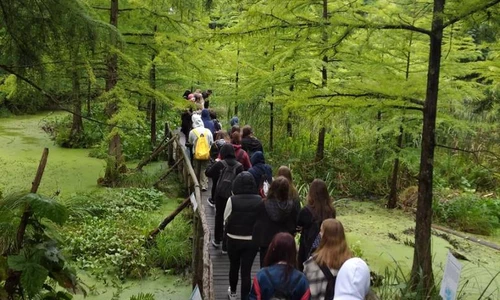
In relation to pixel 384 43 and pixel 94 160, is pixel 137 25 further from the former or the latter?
pixel 384 43

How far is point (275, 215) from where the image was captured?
5.30 m

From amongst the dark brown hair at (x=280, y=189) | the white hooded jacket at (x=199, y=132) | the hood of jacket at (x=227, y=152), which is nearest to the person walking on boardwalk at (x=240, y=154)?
the hood of jacket at (x=227, y=152)

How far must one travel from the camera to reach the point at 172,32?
13422 millimetres

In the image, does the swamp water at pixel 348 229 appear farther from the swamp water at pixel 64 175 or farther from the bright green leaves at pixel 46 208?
the bright green leaves at pixel 46 208

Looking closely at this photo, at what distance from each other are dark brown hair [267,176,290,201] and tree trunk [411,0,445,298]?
1.88 metres

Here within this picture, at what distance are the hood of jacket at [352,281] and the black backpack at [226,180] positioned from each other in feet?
10.9

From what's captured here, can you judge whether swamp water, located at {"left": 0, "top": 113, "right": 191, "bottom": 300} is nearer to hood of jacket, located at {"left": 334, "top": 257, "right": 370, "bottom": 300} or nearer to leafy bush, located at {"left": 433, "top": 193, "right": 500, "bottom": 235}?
hood of jacket, located at {"left": 334, "top": 257, "right": 370, "bottom": 300}

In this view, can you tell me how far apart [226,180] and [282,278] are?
3.26 metres

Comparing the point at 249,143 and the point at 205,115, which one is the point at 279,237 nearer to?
the point at 249,143

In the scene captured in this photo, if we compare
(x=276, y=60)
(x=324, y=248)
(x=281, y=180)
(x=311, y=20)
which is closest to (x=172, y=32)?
(x=276, y=60)

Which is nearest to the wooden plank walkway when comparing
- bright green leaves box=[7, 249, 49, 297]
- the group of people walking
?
the group of people walking

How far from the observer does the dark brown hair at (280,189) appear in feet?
17.4

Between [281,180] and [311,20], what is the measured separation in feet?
7.06

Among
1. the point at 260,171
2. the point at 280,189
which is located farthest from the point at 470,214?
the point at 280,189
